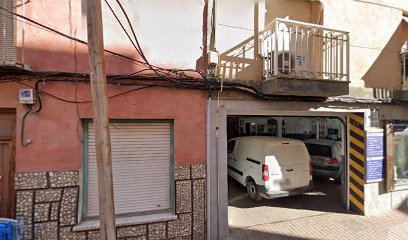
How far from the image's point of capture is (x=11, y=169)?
3826mm

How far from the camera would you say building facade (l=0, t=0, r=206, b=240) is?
371 centimetres

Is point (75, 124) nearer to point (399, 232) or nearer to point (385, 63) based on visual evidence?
point (399, 232)

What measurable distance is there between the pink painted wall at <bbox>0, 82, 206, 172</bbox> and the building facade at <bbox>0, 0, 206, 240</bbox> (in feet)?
0.06

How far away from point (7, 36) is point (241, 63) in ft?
13.6

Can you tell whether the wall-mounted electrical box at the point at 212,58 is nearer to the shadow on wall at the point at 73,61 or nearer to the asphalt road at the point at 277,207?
the shadow on wall at the point at 73,61

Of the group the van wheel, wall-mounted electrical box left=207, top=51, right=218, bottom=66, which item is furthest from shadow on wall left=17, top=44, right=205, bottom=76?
the van wheel

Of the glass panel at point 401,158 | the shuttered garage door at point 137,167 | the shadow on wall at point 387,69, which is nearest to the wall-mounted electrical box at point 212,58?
the shuttered garage door at point 137,167

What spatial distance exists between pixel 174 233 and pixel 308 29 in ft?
17.8

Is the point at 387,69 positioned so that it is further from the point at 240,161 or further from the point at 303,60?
the point at 240,161

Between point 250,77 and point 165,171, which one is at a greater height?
point 250,77

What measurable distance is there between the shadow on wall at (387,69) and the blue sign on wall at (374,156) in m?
1.11

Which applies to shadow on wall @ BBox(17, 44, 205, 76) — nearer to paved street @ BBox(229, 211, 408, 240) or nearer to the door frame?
the door frame

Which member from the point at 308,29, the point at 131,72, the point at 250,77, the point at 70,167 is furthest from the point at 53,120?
the point at 308,29

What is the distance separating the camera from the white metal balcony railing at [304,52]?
471 centimetres
